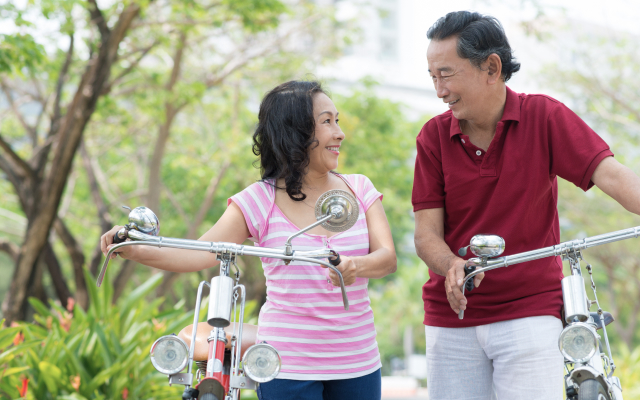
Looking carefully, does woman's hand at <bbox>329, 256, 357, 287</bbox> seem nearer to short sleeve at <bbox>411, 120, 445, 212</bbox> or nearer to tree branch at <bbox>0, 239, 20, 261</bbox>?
short sleeve at <bbox>411, 120, 445, 212</bbox>

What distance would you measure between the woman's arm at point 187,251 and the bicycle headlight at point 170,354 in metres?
0.37

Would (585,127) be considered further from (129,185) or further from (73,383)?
(129,185)

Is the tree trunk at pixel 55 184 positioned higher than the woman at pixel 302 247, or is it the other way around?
the tree trunk at pixel 55 184

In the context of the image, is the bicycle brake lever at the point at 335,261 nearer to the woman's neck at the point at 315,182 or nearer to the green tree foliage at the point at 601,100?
the woman's neck at the point at 315,182

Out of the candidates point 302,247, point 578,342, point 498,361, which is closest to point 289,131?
point 302,247

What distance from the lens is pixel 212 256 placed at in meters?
2.53

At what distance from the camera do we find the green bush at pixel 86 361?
14.5ft

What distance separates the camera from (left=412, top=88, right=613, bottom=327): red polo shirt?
2.59 meters

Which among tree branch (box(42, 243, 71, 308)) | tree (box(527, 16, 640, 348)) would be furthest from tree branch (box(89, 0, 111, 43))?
tree (box(527, 16, 640, 348))

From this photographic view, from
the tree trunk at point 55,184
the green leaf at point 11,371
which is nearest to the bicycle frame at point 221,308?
the green leaf at point 11,371

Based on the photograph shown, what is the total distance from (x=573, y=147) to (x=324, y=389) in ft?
4.47

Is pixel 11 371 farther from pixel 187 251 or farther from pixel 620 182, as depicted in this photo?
pixel 620 182

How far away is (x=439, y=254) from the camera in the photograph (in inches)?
106

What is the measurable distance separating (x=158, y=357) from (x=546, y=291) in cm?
151
